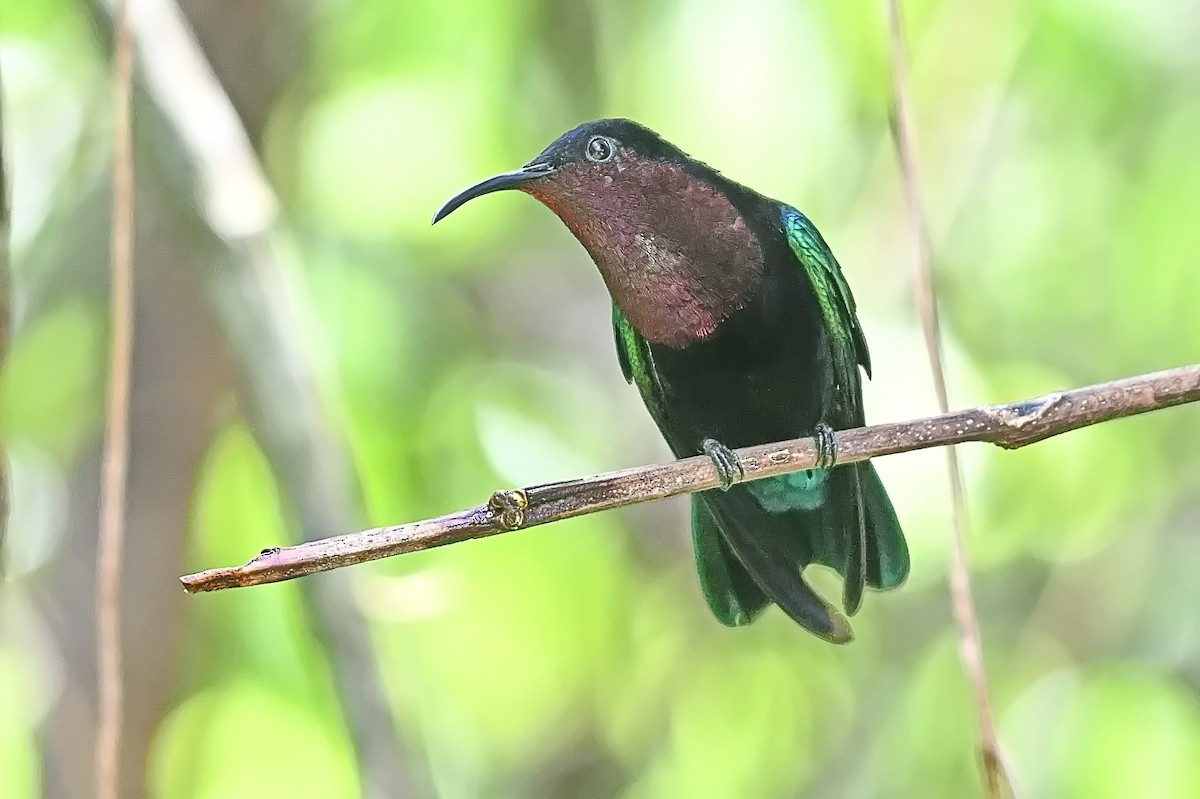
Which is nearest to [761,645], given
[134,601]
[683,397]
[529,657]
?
[529,657]

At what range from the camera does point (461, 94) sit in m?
1.68

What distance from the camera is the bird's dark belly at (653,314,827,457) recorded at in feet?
3.19

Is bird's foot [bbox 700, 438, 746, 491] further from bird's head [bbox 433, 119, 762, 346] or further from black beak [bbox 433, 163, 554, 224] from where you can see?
black beak [bbox 433, 163, 554, 224]

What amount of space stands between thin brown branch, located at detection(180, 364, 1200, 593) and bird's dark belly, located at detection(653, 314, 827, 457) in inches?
8.8

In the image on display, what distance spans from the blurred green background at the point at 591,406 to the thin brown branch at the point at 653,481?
2.56ft

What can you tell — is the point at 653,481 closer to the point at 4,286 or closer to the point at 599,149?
the point at 599,149

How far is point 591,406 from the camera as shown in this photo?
70.7 inches

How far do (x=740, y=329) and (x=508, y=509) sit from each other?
393mm

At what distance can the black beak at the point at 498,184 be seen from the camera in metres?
0.85

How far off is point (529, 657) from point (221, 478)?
0.52 m

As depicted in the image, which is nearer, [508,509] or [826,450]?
[508,509]

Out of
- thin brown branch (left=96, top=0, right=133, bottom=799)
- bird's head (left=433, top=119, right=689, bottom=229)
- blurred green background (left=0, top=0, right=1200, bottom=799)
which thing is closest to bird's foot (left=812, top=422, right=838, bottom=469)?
bird's head (left=433, top=119, right=689, bottom=229)

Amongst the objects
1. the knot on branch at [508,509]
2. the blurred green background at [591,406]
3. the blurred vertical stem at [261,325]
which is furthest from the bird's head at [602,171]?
the blurred green background at [591,406]

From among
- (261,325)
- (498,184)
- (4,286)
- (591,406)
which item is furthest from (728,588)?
(591,406)
